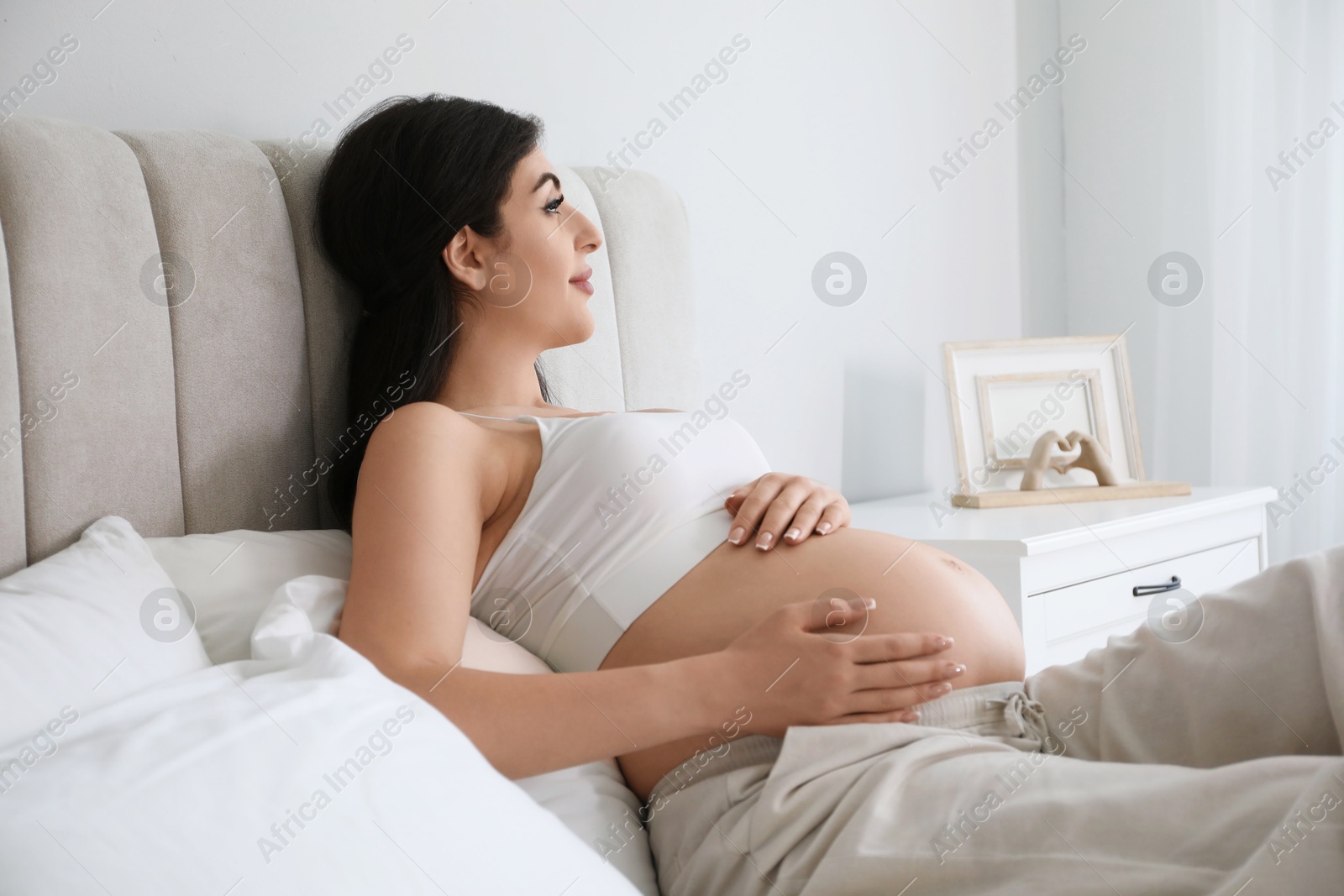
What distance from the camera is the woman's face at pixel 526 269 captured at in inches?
45.9

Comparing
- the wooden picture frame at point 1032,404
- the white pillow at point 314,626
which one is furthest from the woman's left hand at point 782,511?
the wooden picture frame at point 1032,404

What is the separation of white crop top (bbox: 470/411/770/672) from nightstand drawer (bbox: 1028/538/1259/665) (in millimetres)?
686

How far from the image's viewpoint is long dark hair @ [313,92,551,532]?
108 centimetres

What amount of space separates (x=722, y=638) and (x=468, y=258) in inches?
21.6

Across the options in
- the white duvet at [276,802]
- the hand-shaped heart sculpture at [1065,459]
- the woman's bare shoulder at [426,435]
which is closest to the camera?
the white duvet at [276,802]

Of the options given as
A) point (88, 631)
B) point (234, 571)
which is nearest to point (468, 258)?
point (234, 571)

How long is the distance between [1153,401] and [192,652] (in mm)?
2251

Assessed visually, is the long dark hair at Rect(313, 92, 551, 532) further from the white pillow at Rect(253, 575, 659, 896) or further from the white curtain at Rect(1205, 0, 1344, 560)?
the white curtain at Rect(1205, 0, 1344, 560)

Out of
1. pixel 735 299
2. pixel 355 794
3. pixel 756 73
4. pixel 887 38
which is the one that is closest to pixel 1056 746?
pixel 355 794

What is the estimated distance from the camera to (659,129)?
5.50 feet

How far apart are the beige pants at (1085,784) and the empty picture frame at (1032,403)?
107 cm

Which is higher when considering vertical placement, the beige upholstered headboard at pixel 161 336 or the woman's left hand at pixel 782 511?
the beige upholstered headboard at pixel 161 336

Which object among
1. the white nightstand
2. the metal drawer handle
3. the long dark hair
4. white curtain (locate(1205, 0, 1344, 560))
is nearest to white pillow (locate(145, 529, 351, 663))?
the long dark hair

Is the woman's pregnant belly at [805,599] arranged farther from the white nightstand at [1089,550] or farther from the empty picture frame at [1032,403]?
the empty picture frame at [1032,403]
